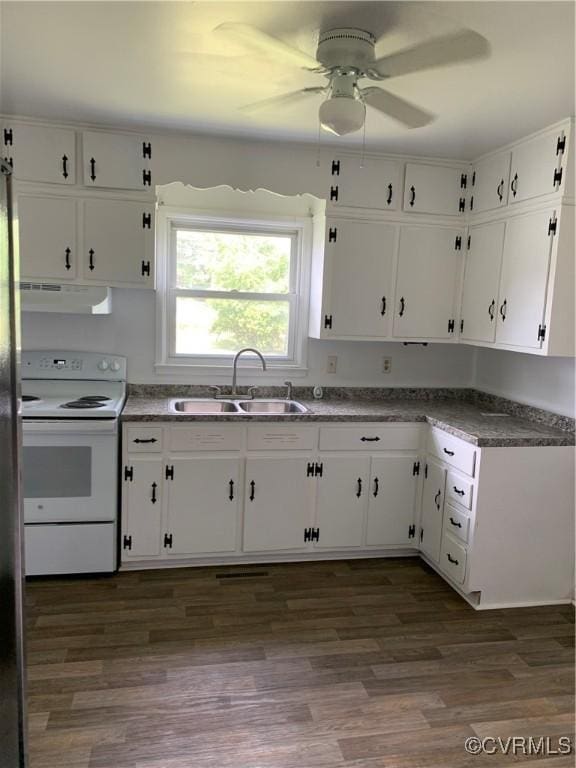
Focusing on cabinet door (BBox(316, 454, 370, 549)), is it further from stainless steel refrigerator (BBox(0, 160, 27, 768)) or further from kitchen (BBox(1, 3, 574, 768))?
stainless steel refrigerator (BBox(0, 160, 27, 768))

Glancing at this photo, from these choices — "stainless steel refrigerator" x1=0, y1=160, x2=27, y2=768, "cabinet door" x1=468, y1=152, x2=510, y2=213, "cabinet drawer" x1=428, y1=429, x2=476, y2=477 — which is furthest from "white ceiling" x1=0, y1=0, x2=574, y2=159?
"cabinet drawer" x1=428, y1=429, x2=476, y2=477

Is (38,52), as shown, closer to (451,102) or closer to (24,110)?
(24,110)

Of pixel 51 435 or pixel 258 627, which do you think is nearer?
pixel 258 627

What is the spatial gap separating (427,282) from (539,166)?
915 mm

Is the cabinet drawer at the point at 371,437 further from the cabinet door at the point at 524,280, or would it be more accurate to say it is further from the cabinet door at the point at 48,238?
the cabinet door at the point at 48,238

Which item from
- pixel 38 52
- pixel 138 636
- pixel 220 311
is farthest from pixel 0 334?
pixel 220 311

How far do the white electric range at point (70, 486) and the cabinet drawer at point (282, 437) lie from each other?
74 cm

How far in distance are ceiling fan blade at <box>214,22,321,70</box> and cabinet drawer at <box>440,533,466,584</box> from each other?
235 centimetres

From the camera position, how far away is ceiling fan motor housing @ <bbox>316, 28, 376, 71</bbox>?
6.26ft

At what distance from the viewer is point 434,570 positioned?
3.31 meters

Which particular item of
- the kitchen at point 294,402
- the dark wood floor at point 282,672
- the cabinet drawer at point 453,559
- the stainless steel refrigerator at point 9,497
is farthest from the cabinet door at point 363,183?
the stainless steel refrigerator at point 9,497

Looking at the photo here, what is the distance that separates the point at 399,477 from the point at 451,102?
199cm

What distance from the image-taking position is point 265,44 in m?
1.79

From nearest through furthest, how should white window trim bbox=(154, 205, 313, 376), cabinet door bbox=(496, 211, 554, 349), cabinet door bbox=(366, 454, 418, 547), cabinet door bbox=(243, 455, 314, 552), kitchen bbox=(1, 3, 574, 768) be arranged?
kitchen bbox=(1, 3, 574, 768)
cabinet door bbox=(496, 211, 554, 349)
cabinet door bbox=(243, 455, 314, 552)
cabinet door bbox=(366, 454, 418, 547)
white window trim bbox=(154, 205, 313, 376)
